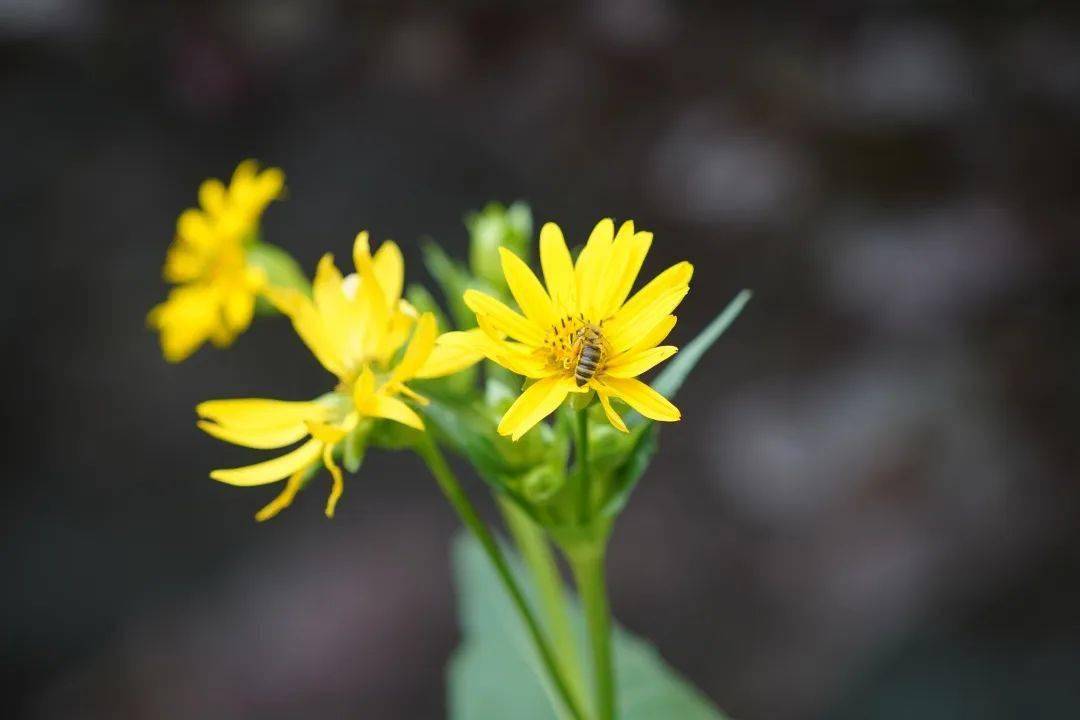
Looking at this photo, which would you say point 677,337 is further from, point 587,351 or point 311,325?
point 587,351

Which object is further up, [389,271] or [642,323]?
[389,271]

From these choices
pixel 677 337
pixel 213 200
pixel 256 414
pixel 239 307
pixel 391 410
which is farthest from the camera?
pixel 677 337

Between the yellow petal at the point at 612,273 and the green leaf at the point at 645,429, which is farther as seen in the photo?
the green leaf at the point at 645,429

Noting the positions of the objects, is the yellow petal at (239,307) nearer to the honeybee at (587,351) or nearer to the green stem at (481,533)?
the green stem at (481,533)

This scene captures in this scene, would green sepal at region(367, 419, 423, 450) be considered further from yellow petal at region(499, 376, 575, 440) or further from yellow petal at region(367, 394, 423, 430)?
yellow petal at region(499, 376, 575, 440)

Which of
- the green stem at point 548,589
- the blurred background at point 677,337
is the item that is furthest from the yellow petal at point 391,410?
the blurred background at point 677,337

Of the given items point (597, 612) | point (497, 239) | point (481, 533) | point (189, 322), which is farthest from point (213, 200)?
point (597, 612)
